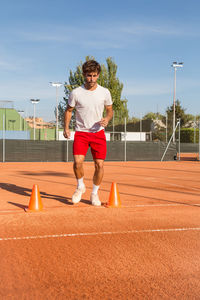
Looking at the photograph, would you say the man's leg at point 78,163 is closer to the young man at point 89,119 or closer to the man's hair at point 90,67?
the young man at point 89,119

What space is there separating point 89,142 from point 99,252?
2715mm

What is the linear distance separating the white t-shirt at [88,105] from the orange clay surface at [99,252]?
1.23 metres

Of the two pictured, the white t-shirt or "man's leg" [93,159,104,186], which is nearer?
the white t-shirt

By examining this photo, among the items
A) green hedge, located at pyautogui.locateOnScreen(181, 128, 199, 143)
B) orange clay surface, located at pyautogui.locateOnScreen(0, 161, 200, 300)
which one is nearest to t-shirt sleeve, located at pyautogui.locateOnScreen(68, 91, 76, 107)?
orange clay surface, located at pyautogui.locateOnScreen(0, 161, 200, 300)

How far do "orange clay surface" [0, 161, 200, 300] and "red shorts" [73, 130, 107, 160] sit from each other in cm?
83

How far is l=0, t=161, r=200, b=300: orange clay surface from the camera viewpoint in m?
2.61

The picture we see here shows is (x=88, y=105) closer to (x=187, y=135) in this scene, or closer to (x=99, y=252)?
(x=99, y=252)

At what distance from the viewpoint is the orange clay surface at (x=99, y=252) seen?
261 centimetres

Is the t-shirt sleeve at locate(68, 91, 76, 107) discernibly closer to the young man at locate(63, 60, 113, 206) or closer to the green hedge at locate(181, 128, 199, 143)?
the young man at locate(63, 60, 113, 206)

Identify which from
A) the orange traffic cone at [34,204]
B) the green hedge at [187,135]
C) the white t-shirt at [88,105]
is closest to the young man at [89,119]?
the white t-shirt at [88,105]

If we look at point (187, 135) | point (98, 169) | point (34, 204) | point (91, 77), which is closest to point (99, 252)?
point (34, 204)

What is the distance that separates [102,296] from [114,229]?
1.89 meters

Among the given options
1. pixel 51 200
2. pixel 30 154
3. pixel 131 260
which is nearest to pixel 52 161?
pixel 30 154

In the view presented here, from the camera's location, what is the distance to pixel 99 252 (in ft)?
11.4
